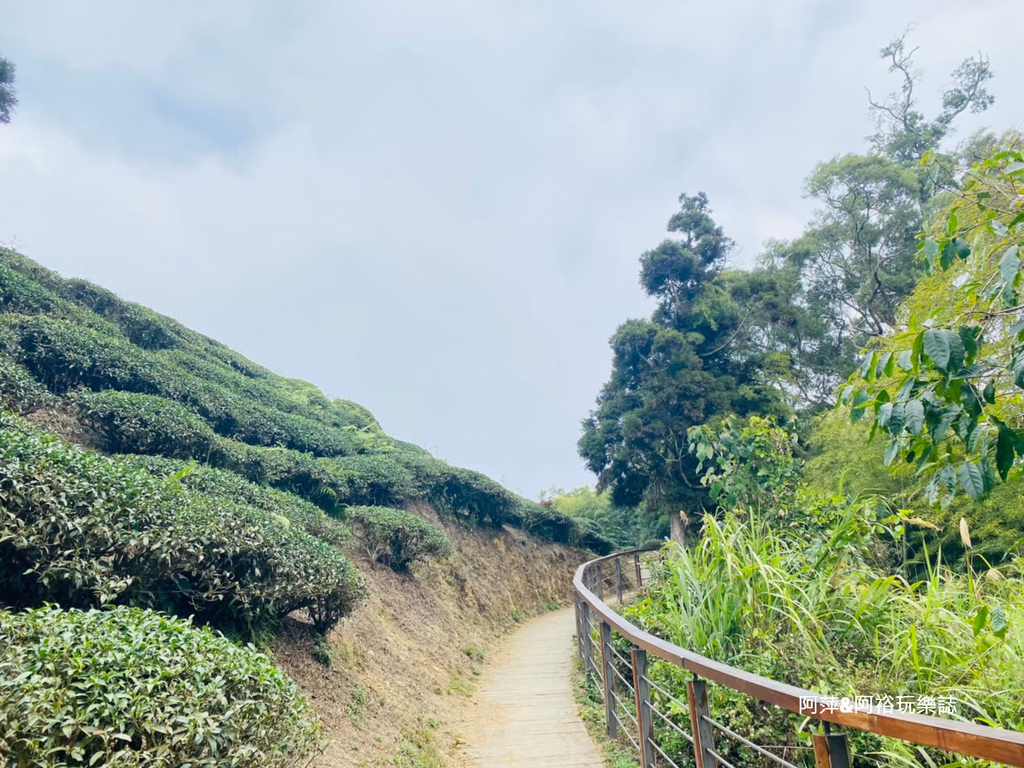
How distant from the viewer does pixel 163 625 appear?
2672 mm

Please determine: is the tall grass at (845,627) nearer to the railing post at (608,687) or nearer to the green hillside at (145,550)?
the railing post at (608,687)

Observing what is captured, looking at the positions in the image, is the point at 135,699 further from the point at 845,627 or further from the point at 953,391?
the point at 845,627

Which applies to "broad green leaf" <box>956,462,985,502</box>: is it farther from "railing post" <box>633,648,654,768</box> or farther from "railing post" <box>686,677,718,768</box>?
"railing post" <box>633,648,654,768</box>

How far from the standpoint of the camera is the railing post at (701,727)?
253 centimetres

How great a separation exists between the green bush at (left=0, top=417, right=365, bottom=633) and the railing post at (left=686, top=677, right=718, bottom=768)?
287 cm

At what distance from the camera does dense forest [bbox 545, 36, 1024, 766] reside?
2.10 metres

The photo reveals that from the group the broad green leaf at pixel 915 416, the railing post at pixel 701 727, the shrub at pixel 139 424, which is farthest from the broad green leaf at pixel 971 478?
the shrub at pixel 139 424

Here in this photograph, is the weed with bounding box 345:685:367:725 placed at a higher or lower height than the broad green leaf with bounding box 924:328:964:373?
lower

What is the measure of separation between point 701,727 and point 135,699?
237 cm

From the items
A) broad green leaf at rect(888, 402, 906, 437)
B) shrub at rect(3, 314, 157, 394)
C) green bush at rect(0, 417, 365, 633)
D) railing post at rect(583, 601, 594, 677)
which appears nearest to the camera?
broad green leaf at rect(888, 402, 906, 437)

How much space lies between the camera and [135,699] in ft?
6.73

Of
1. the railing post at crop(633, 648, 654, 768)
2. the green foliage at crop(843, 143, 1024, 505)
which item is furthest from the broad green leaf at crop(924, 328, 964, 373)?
the railing post at crop(633, 648, 654, 768)

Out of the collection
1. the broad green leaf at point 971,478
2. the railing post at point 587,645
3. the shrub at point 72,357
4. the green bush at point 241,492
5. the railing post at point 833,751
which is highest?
the shrub at point 72,357

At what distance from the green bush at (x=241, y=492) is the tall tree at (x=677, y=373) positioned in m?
9.19
